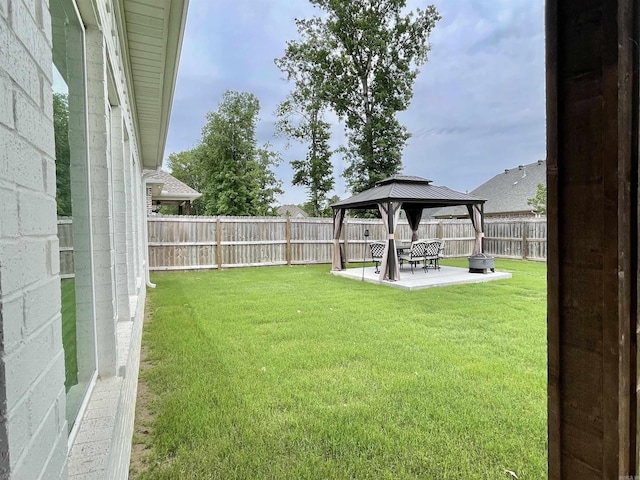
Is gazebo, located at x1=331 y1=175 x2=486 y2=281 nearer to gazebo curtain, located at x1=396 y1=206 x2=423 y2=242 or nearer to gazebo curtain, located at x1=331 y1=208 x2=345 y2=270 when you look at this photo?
gazebo curtain, located at x1=331 y1=208 x2=345 y2=270

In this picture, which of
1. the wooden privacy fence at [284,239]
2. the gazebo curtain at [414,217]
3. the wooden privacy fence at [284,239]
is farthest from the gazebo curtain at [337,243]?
the gazebo curtain at [414,217]

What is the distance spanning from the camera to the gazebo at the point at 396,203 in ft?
30.7

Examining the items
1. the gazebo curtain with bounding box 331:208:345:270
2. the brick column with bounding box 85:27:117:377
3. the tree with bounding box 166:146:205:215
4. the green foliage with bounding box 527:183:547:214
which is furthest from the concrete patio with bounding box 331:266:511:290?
the tree with bounding box 166:146:205:215

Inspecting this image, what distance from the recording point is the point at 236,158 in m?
26.6

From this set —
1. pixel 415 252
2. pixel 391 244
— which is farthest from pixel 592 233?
pixel 415 252

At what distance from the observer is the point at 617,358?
3.25 feet

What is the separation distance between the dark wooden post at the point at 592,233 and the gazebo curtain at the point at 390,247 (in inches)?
325

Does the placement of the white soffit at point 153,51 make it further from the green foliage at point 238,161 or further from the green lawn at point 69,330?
the green foliage at point 238,161

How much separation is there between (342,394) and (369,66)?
2094 cm

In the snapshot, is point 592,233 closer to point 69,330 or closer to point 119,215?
point 69,330

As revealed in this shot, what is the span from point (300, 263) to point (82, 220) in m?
12.1

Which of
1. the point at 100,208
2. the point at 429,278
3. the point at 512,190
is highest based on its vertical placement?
the point at 512,190

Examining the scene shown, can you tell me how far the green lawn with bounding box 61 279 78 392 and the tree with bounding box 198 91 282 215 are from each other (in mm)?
24917

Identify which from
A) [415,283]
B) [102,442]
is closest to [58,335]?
[102,442]
